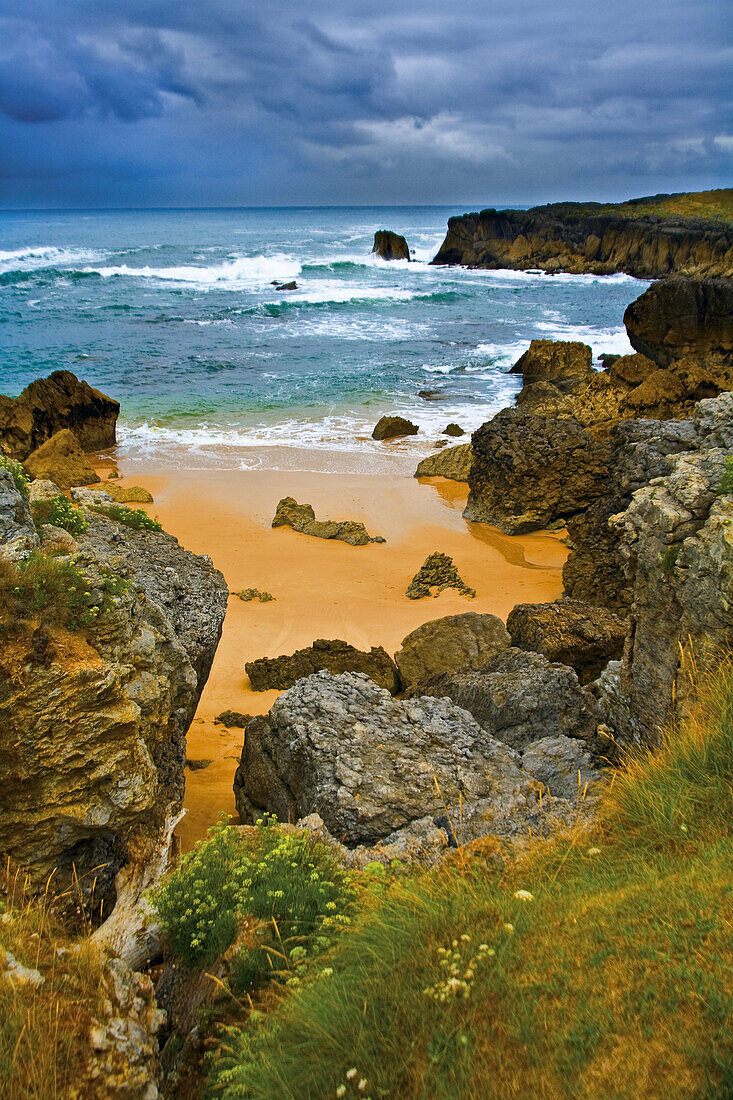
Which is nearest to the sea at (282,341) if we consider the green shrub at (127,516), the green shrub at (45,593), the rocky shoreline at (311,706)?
the green shrub at (127,516)

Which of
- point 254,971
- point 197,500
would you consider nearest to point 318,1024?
point 254,971

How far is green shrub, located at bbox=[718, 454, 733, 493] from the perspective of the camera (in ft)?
16.1

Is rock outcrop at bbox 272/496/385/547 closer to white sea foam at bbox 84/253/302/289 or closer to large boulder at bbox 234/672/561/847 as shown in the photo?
large boulder at bbox 234/672/561/847

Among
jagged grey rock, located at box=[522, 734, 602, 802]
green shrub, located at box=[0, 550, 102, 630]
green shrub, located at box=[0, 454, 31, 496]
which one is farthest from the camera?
jagged grey rock, located at box=[522, 734, 602, 802]

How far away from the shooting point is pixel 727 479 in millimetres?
4945

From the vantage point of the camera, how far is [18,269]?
70.9m

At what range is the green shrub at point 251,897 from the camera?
10.7 ft

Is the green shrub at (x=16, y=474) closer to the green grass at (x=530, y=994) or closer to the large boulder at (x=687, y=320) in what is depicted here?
the green grass at (x=530, y=994)

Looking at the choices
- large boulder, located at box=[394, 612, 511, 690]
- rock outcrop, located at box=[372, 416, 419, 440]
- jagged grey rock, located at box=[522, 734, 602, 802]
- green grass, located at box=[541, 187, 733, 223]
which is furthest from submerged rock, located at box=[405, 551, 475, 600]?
green grass, located at box=[541, 187, 733, 223]

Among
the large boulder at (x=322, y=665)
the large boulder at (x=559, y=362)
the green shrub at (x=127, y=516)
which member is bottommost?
the large boulder at (x=322, y=665)

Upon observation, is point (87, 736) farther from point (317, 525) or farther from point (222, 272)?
Result: point (222, 272)

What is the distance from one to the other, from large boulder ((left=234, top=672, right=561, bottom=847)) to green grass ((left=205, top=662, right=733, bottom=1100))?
1255 millimetres

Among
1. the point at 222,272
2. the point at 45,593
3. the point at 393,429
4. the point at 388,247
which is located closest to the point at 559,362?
the point at 393,429

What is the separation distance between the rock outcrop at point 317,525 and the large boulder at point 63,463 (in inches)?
239
